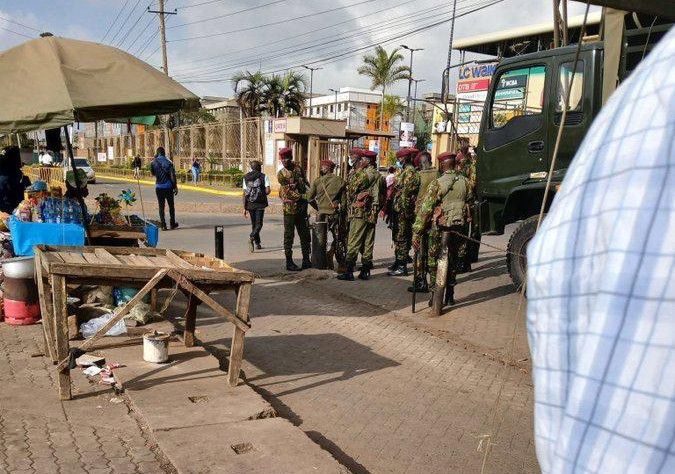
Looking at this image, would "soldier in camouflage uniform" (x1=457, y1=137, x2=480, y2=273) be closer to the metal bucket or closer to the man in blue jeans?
the metal bucket

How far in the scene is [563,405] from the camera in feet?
2.99

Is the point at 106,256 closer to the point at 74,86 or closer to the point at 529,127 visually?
the point at 74,86

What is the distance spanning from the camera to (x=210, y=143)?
30922 millimetres

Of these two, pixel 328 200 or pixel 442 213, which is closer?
pixel 442 213

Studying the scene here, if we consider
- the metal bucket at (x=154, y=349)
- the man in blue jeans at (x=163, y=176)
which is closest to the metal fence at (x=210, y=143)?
the man in blue jeans at (x=163, y=176)

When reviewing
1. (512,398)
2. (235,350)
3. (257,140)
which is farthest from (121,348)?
(257,140)

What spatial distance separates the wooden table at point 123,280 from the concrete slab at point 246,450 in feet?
2.55

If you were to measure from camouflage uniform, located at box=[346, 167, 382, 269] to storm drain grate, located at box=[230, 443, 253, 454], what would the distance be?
5.26 m

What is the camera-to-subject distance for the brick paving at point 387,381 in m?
3.60

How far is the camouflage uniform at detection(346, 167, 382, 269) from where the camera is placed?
8344mm

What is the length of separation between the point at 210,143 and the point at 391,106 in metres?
24.2

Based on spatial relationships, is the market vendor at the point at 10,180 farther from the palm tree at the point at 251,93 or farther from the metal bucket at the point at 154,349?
the palm tree at the point at 251,93

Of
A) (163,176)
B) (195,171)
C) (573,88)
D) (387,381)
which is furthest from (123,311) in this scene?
(195,171)

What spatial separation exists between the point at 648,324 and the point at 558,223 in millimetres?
205
